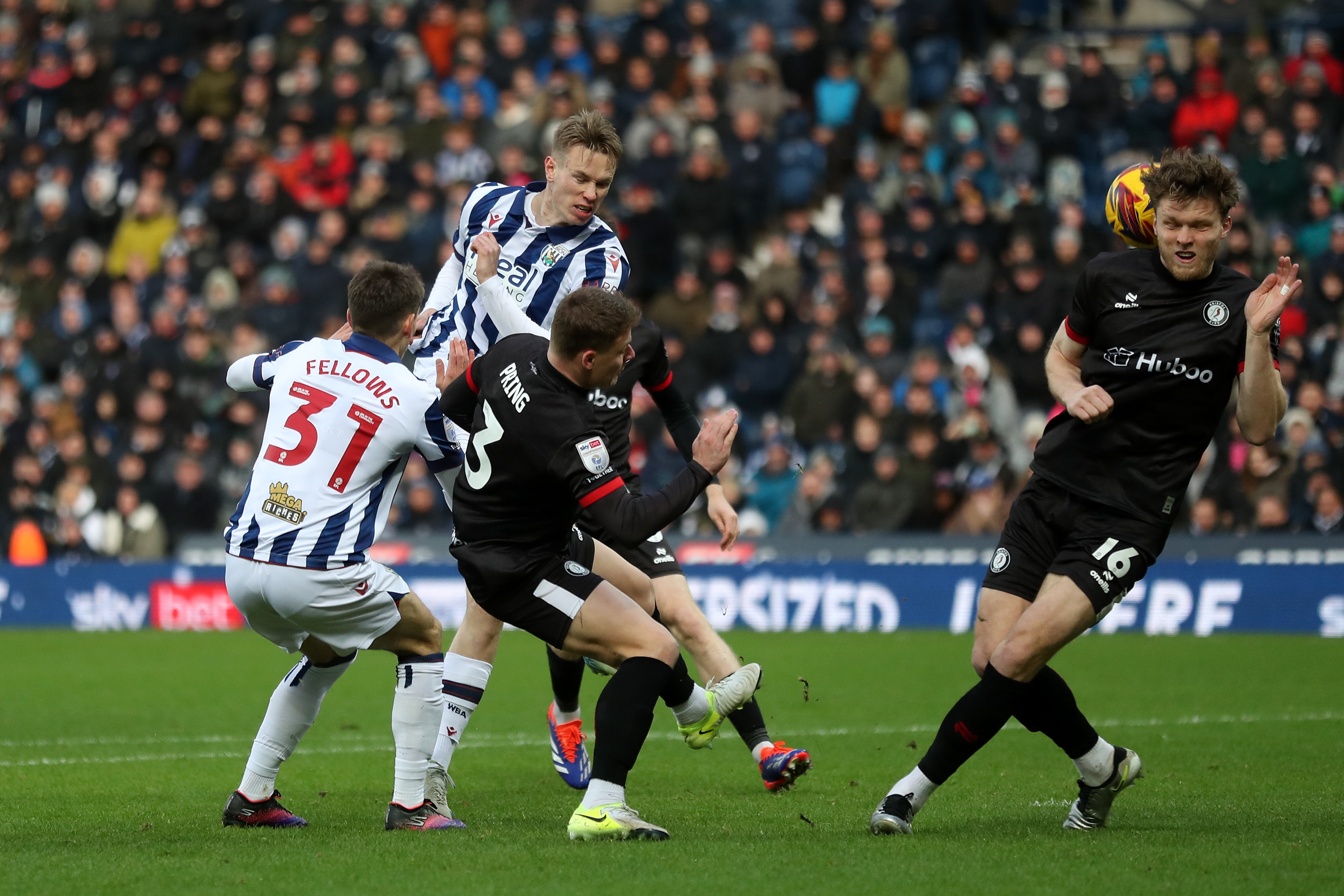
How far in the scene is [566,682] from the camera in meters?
8.49

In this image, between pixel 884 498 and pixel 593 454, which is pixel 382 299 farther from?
pixel 884 498

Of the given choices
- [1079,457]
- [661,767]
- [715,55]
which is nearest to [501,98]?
[715,55]

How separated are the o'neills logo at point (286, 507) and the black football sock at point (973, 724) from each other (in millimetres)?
2580

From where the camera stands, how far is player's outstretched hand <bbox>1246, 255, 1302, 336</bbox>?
603cm

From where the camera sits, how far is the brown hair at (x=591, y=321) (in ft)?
20.0

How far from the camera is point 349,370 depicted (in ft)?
22.0

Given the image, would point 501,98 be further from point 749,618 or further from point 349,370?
point 349,370

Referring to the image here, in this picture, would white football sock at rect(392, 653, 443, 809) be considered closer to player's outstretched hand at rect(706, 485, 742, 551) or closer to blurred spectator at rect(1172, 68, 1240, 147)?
player's outstretched hand at rect(706, 485, 742, 551)

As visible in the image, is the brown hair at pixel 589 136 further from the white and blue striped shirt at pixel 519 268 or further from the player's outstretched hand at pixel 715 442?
the player's outstretched hand at pixel 715 442

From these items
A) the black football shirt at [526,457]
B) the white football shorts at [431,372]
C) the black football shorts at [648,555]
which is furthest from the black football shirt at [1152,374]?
the white football shorts at [431,372]

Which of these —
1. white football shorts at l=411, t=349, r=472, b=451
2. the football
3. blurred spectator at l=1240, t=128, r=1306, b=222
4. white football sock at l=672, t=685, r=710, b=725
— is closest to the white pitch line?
white football shorts at l=411, t=349, r=472, b=451

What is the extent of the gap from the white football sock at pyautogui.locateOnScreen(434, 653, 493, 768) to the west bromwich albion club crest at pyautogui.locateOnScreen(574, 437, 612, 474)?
1697mm

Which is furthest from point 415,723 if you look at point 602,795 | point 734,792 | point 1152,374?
point 1152,374

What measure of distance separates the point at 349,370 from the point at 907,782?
8.87ft
